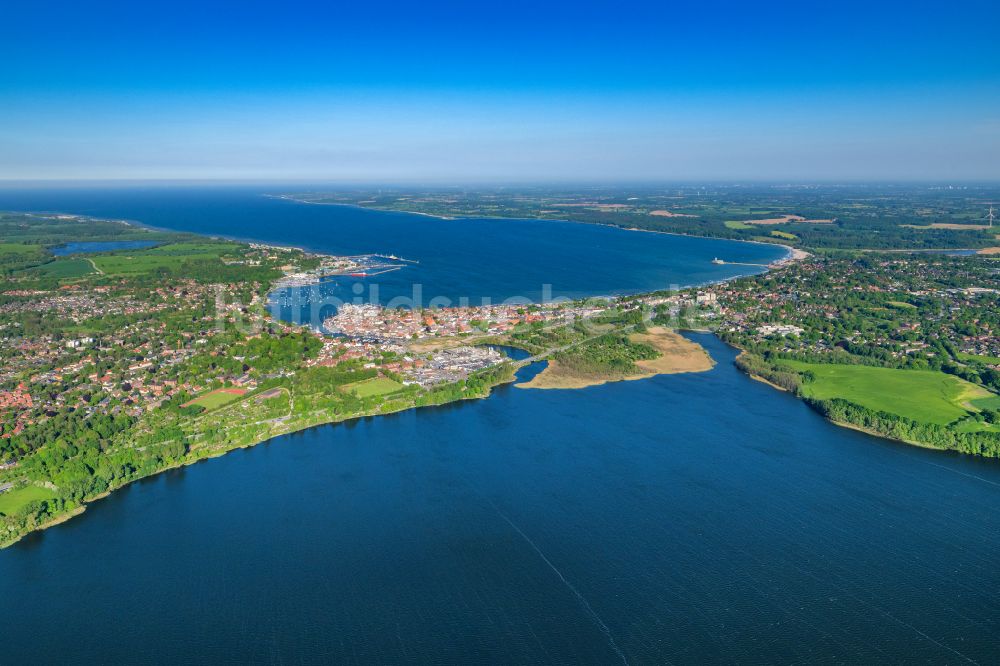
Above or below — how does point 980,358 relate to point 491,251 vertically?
below

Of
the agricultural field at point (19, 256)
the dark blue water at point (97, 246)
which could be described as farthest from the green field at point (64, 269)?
the dark blue water at point (97, 246)

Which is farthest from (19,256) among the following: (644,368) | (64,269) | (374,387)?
(644,368)

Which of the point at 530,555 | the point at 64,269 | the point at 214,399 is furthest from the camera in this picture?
the point at 64,269

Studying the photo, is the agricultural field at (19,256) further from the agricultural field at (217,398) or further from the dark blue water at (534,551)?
the dark blue water at (534,551)

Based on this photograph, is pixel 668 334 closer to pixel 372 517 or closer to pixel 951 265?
pixel 372 517

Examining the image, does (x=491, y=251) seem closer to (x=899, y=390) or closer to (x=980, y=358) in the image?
(x=980, y=358)

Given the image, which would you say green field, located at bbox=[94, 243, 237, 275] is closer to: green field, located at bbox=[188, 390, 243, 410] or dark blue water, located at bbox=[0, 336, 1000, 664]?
green field, located at bbox=[188, 390, 243, 410]
